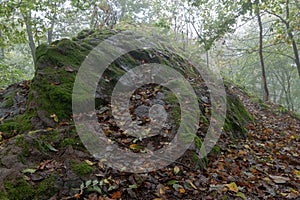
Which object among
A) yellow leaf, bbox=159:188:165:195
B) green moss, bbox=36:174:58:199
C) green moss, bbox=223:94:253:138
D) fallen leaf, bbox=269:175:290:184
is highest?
green moss, bbox=223:94:253:138

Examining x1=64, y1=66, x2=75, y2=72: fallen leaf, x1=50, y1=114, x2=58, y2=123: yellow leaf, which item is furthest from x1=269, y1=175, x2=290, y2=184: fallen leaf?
x1=64, y1=66, x2=75, y2=72: fallen leaf

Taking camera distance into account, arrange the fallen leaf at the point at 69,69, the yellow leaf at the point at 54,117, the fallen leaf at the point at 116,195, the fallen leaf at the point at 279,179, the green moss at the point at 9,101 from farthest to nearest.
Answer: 1. the fallen leaf at the point at 69,69
2. the green moss at the point at 9,101
3. the yellow leaf at the point at 54,117
4. the fallen leaf at the point at 279,179
5. the fallen leaf at the point at 116,195

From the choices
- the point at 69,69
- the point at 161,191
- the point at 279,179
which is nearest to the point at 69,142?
the point at 161,191

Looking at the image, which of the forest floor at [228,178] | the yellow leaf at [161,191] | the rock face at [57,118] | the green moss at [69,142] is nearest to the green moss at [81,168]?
the rock face at [57,118]

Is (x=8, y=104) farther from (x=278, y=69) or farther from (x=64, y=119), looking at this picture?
(x=278, y=69)

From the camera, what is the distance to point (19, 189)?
2.32 m

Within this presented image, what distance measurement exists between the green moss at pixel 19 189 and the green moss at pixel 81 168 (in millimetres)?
488

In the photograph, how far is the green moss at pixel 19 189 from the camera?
226cm

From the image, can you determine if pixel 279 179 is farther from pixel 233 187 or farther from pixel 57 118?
pixel 57 118

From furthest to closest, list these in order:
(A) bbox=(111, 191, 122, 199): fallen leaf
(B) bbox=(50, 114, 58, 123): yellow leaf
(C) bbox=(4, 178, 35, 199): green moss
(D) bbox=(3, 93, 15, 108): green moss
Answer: (D) bbox=(3, 93, 15, 108): green moss → (B) bbox=(50, 114, 58, 123): yellow leaf → (A) bbox=(111, 191, 122, 199): fallen leaf → (C) bbox=(4, 178, 35, 199): green moss

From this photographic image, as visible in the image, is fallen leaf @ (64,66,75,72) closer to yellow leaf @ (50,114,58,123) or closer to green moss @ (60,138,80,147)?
yellow leaf @ (50,114,58,123)

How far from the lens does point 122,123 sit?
3.90 meters

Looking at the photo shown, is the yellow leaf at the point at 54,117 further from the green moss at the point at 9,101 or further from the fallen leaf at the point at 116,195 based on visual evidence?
the fallen leaf at the point at 116,195

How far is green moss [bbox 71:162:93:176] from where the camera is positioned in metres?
2.69
